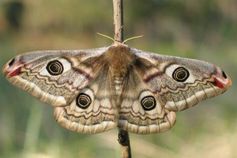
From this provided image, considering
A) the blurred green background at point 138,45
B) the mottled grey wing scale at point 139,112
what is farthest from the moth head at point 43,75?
the blurred green background at point 138,45

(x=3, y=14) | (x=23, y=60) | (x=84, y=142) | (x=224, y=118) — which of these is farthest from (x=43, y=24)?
(x=23, y=60)

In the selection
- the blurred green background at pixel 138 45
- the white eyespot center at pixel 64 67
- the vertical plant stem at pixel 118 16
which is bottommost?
the vertical plant stem at pixel 118 16

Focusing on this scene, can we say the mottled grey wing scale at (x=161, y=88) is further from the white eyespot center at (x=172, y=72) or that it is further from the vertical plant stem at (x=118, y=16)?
the vertical plant stem at (x=118, y=16)

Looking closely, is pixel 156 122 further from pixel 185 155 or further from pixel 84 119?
pixel 185 155

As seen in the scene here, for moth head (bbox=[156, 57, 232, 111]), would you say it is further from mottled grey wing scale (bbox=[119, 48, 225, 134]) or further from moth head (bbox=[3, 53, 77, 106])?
moth head (bbox=[3, 53, 77, 106])

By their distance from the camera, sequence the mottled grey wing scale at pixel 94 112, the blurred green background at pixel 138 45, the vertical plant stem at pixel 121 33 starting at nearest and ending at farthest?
the vertical plant stem at pixel 121 33, the mottled grey wing scale at pixel 94 112, the blurred green background at pixel 138 45

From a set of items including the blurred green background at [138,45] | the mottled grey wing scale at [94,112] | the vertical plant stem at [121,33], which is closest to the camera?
the vertical plant stem at [121,33]

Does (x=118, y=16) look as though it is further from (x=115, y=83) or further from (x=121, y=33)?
(x=115, y=83)
